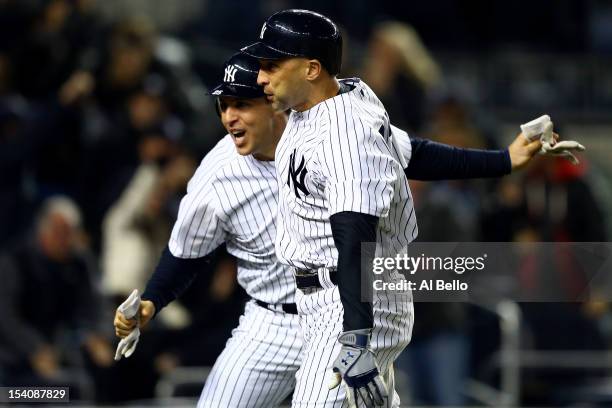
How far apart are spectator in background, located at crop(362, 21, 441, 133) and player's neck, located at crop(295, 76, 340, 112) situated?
3.45 m

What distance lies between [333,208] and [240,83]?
90cm

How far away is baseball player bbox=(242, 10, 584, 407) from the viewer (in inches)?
135

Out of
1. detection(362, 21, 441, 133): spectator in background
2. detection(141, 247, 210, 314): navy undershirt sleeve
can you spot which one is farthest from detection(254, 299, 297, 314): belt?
detection(362, 21, 441, 133): spectator in background

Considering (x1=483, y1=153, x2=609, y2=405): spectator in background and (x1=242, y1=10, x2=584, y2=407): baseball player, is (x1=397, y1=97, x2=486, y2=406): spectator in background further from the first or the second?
(x1=242, y1=10, x2=584, y2=407): baseball player

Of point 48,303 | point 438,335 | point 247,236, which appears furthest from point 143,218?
point 247,236

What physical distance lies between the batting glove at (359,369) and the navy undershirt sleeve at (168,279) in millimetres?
1070

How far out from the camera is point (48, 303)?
667cm

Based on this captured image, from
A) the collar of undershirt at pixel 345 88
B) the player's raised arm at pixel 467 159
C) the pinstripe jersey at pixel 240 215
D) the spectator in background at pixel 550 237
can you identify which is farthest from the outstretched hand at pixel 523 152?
the spectator in background at pixel 550 237

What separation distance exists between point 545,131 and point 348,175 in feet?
3.14

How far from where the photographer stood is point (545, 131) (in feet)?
13.6

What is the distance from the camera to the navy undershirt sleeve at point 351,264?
Answer: 134 inches

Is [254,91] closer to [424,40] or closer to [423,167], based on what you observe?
[423,167]

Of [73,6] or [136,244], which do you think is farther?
[73,6]

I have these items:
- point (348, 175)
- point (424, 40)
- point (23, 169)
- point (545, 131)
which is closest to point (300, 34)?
point (348, 175)
